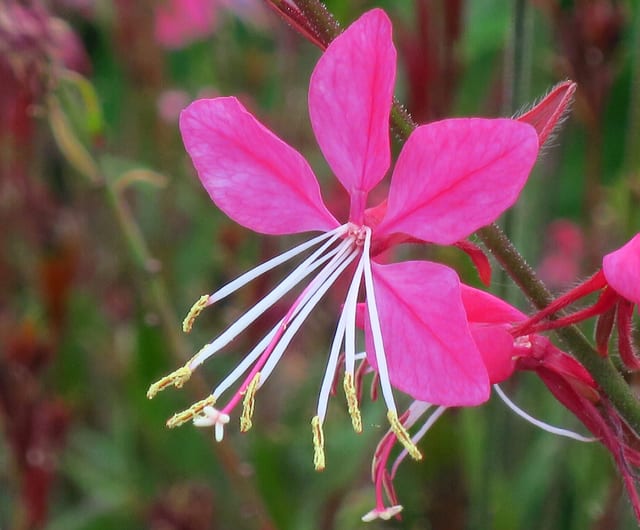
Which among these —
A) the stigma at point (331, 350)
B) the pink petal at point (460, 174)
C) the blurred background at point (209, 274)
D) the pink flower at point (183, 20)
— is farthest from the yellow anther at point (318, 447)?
the pink flower at point (183, 20)

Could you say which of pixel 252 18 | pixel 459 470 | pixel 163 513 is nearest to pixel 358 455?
pixel 459 470

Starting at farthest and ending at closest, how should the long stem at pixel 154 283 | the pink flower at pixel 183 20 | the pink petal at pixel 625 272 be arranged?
the pink flower at pixel 183 20 < the long stem at pixel 154 283 < the pink petal at pixel 625 272

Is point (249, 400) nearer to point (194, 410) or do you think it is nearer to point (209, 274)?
point (194, 410)

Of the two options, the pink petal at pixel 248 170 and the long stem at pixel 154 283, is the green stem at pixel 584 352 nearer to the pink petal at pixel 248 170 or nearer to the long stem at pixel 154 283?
the pink petal at pixel 248 170

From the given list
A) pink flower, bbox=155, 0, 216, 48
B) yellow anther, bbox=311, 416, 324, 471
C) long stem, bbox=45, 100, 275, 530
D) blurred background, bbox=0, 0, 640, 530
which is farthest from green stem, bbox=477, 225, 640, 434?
pink flower, bbox=155, 0, 216, 48

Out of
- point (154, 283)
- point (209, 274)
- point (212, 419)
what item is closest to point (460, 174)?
point (212, 419)

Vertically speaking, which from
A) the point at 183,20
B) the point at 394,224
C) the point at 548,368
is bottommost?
the point at 548,368
